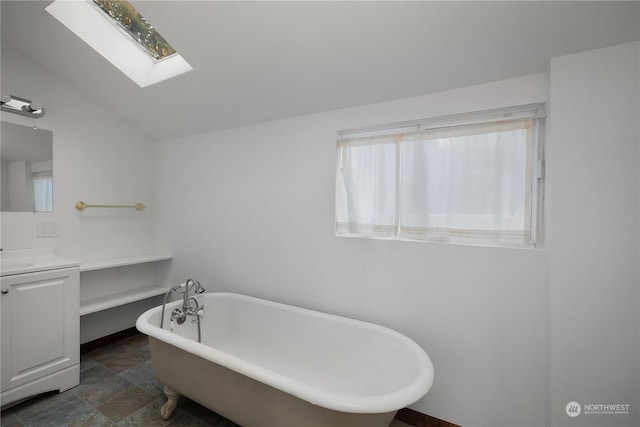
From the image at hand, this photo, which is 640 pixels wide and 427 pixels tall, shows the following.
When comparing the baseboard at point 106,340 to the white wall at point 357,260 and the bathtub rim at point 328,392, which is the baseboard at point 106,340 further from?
the bathtub rim at point 328,392

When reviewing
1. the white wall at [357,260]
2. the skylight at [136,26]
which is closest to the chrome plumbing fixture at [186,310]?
the white wall at [357,260]

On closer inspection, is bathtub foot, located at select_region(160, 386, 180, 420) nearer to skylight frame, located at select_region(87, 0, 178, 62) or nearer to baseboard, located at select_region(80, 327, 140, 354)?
baseboard, located at select_region(80, 327, 140, 354)

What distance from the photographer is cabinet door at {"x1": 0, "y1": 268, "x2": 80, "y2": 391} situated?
174 cm

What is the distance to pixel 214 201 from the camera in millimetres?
2725

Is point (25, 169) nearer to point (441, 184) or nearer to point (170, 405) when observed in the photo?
point (170, 405)

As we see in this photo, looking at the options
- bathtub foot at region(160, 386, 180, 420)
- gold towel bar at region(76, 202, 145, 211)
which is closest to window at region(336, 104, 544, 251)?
bathtub foot at region(160, 386, 180, 420)

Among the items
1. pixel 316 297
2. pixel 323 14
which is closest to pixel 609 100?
pixel 323 14

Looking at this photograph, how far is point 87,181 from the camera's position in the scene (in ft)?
8.54

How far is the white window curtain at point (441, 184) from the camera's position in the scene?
1.56m

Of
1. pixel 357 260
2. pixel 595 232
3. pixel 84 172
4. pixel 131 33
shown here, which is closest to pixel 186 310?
pixel 357 260

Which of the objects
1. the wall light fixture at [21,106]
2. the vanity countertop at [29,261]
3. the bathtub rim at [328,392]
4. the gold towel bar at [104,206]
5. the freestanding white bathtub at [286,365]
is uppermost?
the wall light fixture at [21,106]

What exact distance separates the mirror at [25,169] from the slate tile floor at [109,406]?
1447 millimetres

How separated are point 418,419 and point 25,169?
350 centimetres

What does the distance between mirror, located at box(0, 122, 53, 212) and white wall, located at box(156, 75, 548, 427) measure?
0.95 meters
